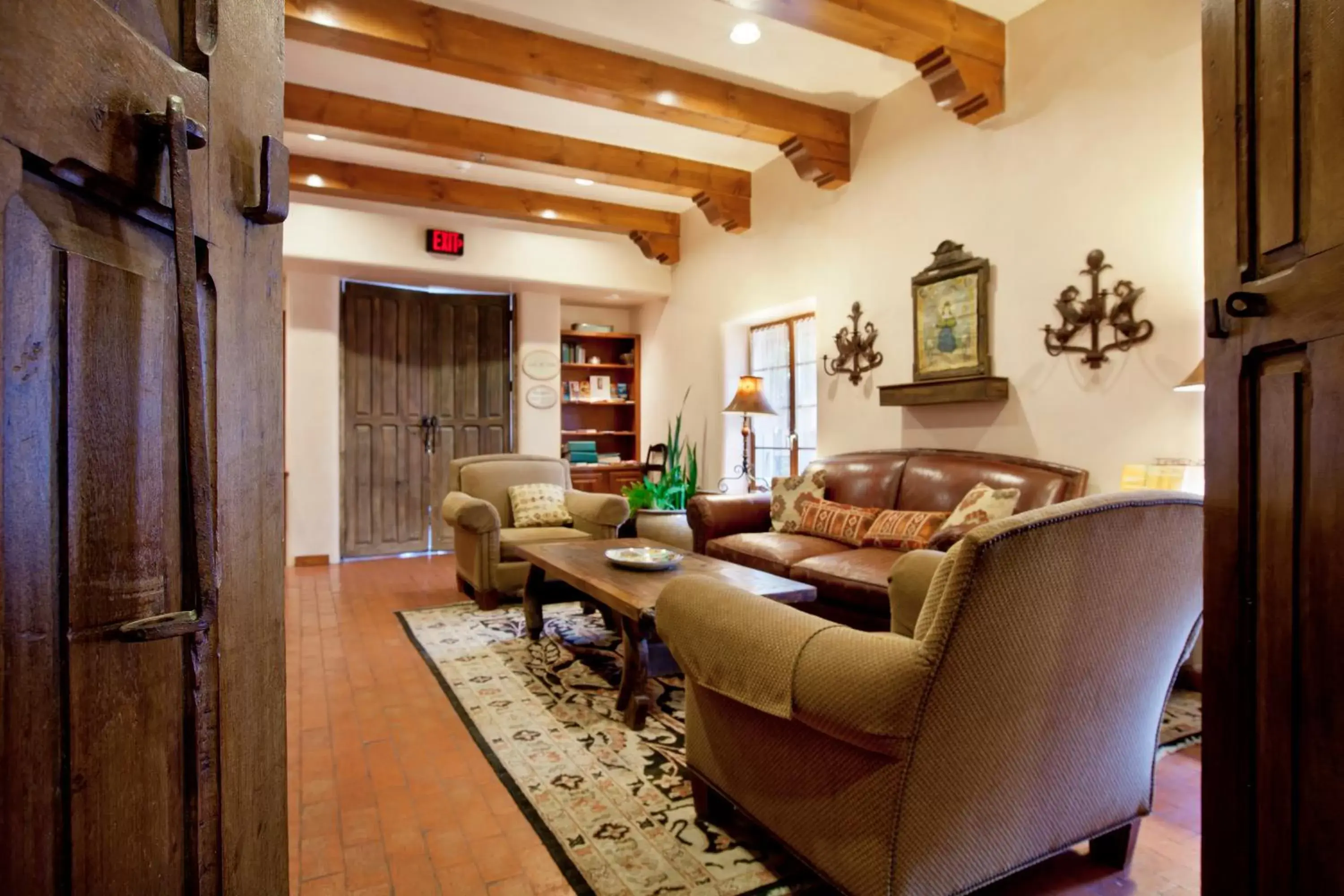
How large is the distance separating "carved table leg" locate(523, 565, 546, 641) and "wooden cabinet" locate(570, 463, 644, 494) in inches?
133

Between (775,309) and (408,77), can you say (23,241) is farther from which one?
(775,309)

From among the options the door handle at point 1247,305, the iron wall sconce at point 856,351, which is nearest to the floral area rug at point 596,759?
the door handle at point 1247,305

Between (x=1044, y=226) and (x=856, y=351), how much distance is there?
135 cm

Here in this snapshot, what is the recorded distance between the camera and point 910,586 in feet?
5.39

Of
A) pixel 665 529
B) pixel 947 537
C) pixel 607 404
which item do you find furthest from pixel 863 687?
pixel 607 404

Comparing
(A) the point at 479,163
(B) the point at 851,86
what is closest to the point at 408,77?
(A) the point at 479,163

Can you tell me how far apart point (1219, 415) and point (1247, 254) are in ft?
0.59

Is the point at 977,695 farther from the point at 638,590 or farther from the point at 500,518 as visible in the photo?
the point at 500,518

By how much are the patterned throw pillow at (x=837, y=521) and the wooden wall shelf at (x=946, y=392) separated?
2.14 ft

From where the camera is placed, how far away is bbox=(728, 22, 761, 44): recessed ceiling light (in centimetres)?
363

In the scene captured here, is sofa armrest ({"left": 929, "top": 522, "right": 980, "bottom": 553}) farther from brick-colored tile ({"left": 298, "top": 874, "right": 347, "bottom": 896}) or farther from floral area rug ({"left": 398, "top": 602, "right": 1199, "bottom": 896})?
brick-colored tile ({"left": 298, "top": 874, "right": 347, "bottom": 896})

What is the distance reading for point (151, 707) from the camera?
0.51m

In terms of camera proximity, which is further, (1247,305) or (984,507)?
(984,507)

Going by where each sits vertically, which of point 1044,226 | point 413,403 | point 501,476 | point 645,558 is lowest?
point 645,558
